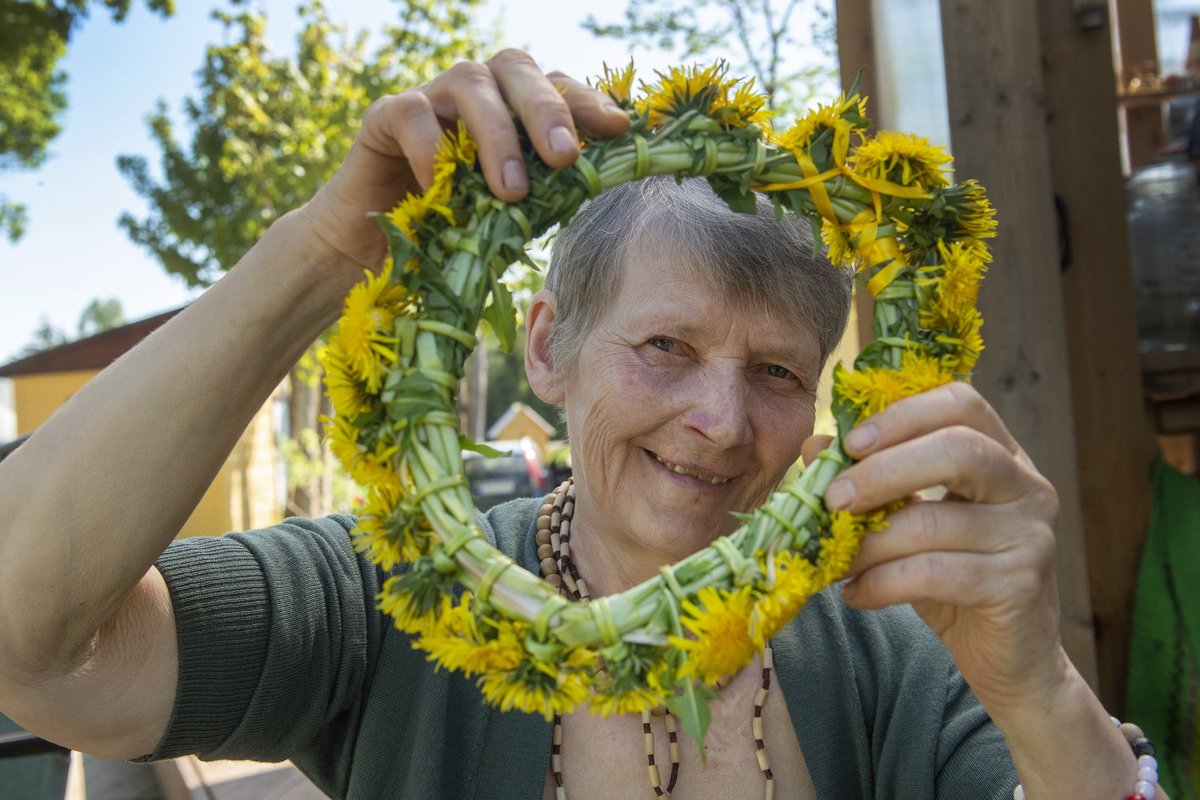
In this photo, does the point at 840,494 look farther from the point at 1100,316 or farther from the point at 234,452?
the point at 234,452

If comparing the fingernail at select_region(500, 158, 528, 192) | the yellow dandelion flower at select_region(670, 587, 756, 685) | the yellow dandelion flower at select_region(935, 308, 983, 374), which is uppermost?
the fingernail at select_region(500, 158, 528, 192)

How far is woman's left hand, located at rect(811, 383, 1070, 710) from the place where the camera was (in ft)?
3.69

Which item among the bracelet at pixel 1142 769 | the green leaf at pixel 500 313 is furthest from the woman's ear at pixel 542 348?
the bracelet at pixel 1142 769

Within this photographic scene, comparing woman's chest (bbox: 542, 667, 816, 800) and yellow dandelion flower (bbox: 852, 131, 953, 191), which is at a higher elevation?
yellow dandelion flower (bbox: 852, 131, 953, 191)

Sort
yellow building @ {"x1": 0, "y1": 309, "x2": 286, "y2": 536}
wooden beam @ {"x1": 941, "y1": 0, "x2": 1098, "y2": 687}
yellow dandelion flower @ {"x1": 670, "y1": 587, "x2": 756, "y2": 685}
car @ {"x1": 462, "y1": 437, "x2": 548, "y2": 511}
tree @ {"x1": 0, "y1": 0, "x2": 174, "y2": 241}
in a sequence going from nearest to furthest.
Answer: yellow dandelion flower @ {"x1": 670, "y1": 587, "x2": 756, "y2": 685} < wooden beam @ {"x1": 941, "y1": 0, "x2": 1098, "y2": 687} < tree @ {"x1": 0, "y1": 0, "x2": 174, "y2": 241} < car @ {"x1": 462, "y1": 437, "x2": 548, "y2": 511} < yellow building @ {"x1": 0, "y1": 309, "x2": 286, "y2": 536}

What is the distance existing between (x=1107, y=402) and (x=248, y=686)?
2535mm

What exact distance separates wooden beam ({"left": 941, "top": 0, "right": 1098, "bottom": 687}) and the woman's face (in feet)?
3.77

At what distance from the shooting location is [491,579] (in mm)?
1071

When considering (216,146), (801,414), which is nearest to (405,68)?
(216,146)

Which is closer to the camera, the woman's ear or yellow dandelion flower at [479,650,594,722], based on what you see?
yellow dandelion flower at [479,650,594,722]

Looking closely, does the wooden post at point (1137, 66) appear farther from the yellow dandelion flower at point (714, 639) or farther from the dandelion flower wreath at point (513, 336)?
the yellow dandelion flower at point (714, 639)

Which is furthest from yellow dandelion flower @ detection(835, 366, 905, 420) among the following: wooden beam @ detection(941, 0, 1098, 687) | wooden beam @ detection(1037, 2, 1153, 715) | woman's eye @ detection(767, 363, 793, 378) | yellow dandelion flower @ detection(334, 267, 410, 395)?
wooden beam @ detection(1037, 2, 1153, 715)

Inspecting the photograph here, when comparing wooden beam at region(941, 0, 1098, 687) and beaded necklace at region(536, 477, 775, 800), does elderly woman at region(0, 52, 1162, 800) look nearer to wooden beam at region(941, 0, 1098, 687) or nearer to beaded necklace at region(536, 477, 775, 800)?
beaded necklace at region(536, 477, 775, 800)

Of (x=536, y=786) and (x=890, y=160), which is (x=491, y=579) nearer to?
(x=536, y=786)
